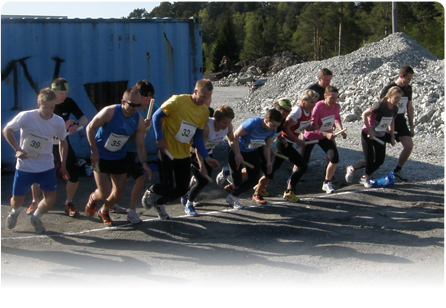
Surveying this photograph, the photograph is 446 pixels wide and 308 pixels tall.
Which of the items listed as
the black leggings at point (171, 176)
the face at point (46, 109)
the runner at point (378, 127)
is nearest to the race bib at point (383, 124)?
the runner at point (378, 127)

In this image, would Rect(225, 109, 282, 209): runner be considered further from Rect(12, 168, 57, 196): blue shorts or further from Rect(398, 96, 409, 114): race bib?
Rect(398, 96, 409, 114): race bib

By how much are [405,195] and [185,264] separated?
153 inches

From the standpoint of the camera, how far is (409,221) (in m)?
5.77

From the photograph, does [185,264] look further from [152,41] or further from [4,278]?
[152,41]

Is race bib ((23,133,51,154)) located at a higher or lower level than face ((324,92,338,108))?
lower

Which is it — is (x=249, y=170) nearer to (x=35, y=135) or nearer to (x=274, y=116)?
(x=274, y=116)

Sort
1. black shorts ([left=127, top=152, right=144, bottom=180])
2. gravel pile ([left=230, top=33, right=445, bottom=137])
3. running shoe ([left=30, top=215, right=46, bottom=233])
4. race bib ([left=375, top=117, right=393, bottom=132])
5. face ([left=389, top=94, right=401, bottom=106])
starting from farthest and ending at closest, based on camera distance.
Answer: gravel pile ([left=230, top=33, right=445, bottom=137]), race bib ([left=375, top=117, right=393, bottom=132]), face ([left=389, top=94, right=401, bottom=106]), black shorts ([left=127, top=152, right=144, bottom=180]), running shoe ([left=30, top=215, right=46, bottom=233])

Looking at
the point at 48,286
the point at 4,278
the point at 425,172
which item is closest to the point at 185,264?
the point at 48,286

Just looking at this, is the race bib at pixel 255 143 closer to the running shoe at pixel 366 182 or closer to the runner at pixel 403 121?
the running shoe at pixel 366 182

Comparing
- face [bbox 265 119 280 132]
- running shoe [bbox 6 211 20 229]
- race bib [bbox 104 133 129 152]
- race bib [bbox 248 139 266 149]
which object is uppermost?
face [bbox 265 119 280 132]

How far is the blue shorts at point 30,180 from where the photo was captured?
16.5 feet

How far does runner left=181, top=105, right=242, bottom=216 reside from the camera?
5734 millimetres

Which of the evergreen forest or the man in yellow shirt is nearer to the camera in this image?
the man in yellow shirt

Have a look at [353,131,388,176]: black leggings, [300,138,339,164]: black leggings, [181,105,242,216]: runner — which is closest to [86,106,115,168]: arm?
[181,105,242,216]: runner
